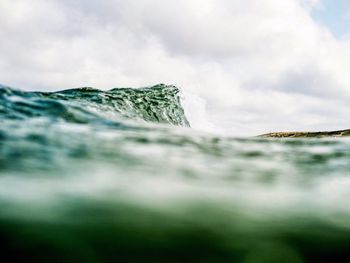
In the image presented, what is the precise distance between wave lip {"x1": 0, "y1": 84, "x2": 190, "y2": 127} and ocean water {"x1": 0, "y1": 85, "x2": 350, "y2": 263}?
0.06 metres

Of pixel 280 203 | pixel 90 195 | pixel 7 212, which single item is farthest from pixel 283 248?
pixel 7 212

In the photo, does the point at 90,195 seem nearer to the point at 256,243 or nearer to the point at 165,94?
the point at 256,243

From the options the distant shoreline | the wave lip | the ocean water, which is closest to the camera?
the ocean water

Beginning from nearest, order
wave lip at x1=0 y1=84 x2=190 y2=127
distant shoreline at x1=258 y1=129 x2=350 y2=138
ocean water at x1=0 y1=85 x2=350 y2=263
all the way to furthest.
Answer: ocean water at x1=0 y1=85 x2=350 y2=263
wave lip at x1=0 y1=84 x2=190 y2=127
distant shoreline at x1=258 y1=129 x2=350 y2=138

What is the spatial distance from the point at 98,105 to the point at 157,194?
5067 mm

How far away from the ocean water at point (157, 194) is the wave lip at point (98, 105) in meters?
0.06

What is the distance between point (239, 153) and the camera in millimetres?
7082

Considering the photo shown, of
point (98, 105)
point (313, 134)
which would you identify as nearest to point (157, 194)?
point (98, 105)

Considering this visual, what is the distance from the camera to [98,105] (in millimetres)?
10508

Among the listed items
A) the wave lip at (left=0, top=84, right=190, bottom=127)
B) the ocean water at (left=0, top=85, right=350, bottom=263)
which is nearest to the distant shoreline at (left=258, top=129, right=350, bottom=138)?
the wave lip at (left=0, top=84, right=190, bottom=127)

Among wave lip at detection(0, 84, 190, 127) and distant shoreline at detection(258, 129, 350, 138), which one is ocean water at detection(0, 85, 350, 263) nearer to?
wave lip at detection(0, 84, 190, 127)

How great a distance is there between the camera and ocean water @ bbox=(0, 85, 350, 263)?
203 inches

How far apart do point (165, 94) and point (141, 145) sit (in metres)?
8.63

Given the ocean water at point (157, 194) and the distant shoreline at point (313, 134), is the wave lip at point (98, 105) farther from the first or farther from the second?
the distant shoreline at point (313, 134)
